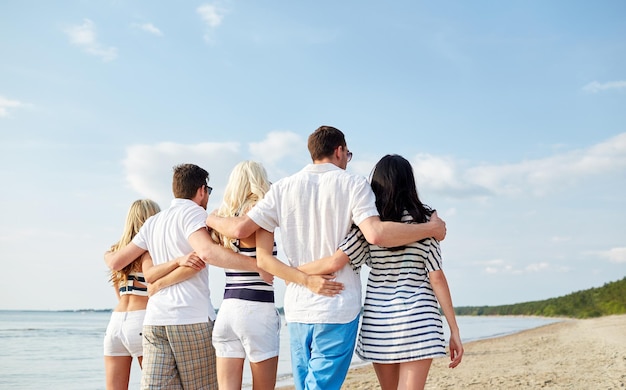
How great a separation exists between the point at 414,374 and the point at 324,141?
53.8 inches

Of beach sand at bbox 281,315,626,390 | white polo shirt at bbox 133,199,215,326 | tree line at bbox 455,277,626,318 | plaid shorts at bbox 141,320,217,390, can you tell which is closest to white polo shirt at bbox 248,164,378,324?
white polo shirt at bbox 133,199,215,326

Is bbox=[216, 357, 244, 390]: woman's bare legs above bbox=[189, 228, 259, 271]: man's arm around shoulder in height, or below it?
below

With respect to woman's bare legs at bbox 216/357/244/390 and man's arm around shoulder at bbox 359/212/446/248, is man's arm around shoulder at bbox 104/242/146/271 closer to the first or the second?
woman's bare legs at bbox 216/357/244/390

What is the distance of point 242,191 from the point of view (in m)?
3.79

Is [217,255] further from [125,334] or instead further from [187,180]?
[125,334]

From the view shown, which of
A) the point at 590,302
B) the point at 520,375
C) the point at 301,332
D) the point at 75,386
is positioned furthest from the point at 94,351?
the point at 590,302

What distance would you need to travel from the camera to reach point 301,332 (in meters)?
3.28

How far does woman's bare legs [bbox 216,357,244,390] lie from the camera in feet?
12.1

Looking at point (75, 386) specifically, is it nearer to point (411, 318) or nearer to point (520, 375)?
point (520, 375)

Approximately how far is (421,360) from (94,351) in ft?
→ 67.6

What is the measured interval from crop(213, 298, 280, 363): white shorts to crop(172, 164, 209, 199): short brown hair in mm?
824

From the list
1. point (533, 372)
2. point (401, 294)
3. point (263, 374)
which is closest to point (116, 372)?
point (263, 374)

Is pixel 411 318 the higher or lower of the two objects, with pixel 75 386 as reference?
higher

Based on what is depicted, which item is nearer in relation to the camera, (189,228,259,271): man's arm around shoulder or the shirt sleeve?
the shirt sleeve
